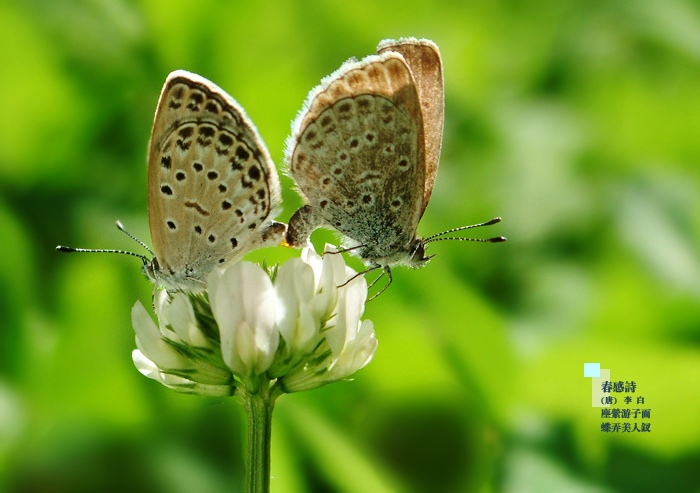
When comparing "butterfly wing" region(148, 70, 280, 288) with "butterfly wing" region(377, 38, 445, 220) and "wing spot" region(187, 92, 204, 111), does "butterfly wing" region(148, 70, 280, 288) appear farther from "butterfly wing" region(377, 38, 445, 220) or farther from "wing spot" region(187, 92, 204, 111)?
"butterfly wing" region(377, 38, 445, 220)

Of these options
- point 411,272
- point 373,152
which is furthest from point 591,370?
point 373,152

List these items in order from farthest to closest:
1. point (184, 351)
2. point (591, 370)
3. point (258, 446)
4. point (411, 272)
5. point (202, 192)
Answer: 1. point (591, 370)
2. point (411, 272)
3. point (202, 192)
4. point (184, 351)
5. point (258, 446)

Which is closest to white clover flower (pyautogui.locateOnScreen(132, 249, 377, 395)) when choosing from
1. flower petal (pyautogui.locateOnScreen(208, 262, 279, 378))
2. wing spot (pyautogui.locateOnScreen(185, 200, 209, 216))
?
flower petal (pyautogui.locateOnScreen(208, 262, 279, 378))

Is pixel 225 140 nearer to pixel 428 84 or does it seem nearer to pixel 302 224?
pixel 302 224

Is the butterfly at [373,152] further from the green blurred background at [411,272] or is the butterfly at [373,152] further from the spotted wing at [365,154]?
the green blurred background at [411,272]

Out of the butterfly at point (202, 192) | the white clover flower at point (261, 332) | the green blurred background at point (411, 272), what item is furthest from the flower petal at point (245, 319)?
the green blurred background at point (411, 272)

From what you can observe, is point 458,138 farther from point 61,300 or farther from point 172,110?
point 172,110
